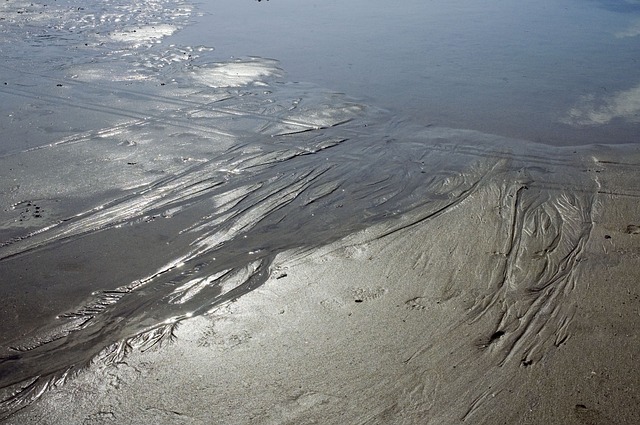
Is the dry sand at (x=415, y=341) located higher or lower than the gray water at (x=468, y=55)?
lower

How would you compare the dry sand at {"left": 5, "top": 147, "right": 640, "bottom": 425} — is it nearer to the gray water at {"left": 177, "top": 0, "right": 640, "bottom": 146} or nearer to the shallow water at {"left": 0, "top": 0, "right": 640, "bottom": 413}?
the shallow water at {"left": 0, "top": 0, "right": 640, "bottom": 413}

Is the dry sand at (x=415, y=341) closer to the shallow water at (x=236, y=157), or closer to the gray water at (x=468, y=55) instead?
the shallow water at (x=236, y=157)

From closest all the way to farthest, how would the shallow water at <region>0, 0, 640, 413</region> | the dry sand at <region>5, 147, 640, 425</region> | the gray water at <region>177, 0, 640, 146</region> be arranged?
the dry sand at <region>5, 147, 640, 425</region>, the shallow water at <region>0, 0, 640, 413</region>, the gray water at <region>177, 0, 640, 146</region>

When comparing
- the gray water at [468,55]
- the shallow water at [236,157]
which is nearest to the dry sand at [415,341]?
the shallow water at [236,157]

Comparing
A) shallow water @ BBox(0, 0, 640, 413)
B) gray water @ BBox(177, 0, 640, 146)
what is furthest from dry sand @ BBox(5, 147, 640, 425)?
gray water @ BBox(177, 0, 640, 146)

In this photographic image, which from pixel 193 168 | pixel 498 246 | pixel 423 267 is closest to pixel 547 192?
pixel 498 246

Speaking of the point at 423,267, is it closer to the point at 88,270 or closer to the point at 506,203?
the point at 506,203
